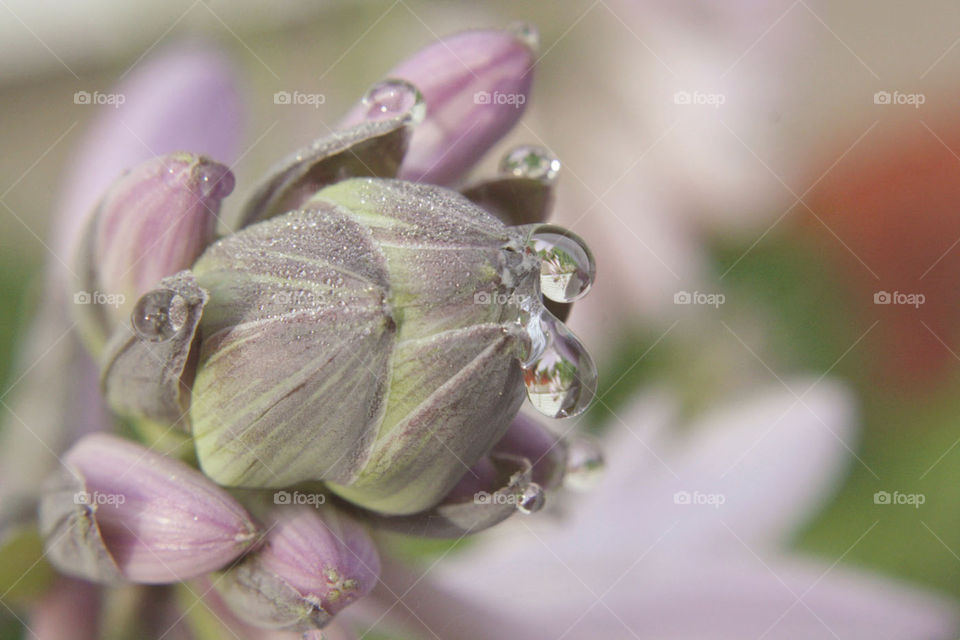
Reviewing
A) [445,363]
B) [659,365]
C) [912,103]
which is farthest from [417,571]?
[912,103]

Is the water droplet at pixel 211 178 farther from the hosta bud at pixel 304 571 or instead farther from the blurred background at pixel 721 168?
the blurred background at pixel 721 168

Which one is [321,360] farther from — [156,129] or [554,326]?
[156,129]

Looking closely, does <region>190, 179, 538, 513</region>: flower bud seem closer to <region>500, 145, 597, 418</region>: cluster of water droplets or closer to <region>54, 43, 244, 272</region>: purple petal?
<region>500, 145, 597, 418</region>: cluster of water droplets

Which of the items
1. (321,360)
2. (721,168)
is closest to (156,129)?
(321,360)

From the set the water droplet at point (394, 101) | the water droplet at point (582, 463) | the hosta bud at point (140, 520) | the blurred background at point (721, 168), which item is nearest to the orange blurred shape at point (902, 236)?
the blurred background at point (721, 168)

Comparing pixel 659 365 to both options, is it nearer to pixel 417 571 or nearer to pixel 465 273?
pixel 417 571

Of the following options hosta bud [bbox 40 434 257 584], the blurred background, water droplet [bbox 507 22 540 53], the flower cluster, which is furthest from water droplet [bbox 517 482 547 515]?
the blurred background
